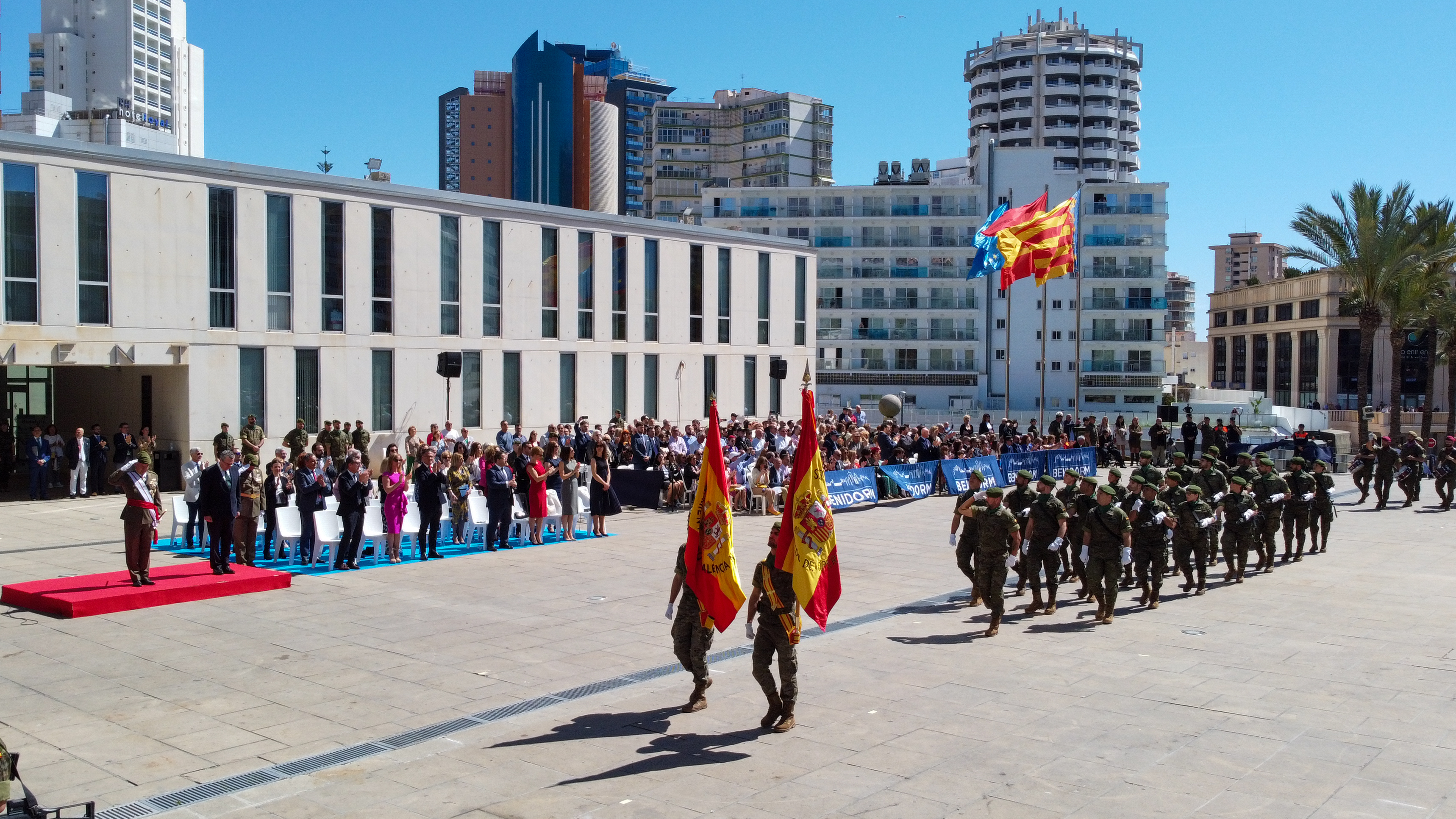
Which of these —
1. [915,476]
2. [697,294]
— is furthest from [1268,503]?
[697,294]

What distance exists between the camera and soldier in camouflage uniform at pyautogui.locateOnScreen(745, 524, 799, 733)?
970 cm

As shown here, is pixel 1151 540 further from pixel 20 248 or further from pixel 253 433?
pixel 20 248

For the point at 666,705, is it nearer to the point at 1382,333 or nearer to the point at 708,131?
the point at 1382,333

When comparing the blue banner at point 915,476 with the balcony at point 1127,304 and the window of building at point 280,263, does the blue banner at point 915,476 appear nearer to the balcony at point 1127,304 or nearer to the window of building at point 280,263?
the window of building at point 280,263

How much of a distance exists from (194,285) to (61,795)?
19.9 meters

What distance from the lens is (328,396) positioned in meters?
28.2

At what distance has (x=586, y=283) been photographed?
112 feet

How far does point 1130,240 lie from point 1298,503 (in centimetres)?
6018

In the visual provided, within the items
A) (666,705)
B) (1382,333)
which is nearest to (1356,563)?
(666,705)

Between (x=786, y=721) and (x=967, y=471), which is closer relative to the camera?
(x=786, y=721)

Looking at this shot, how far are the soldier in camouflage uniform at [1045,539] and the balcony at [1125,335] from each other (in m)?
64.9

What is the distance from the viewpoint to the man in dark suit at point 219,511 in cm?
1524

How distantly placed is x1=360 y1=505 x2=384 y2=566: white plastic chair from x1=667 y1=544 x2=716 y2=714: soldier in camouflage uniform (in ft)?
A: 29.0

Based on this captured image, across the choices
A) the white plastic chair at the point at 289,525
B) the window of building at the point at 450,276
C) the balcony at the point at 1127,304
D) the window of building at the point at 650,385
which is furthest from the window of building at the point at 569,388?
the balcony at the point at 1127,304
